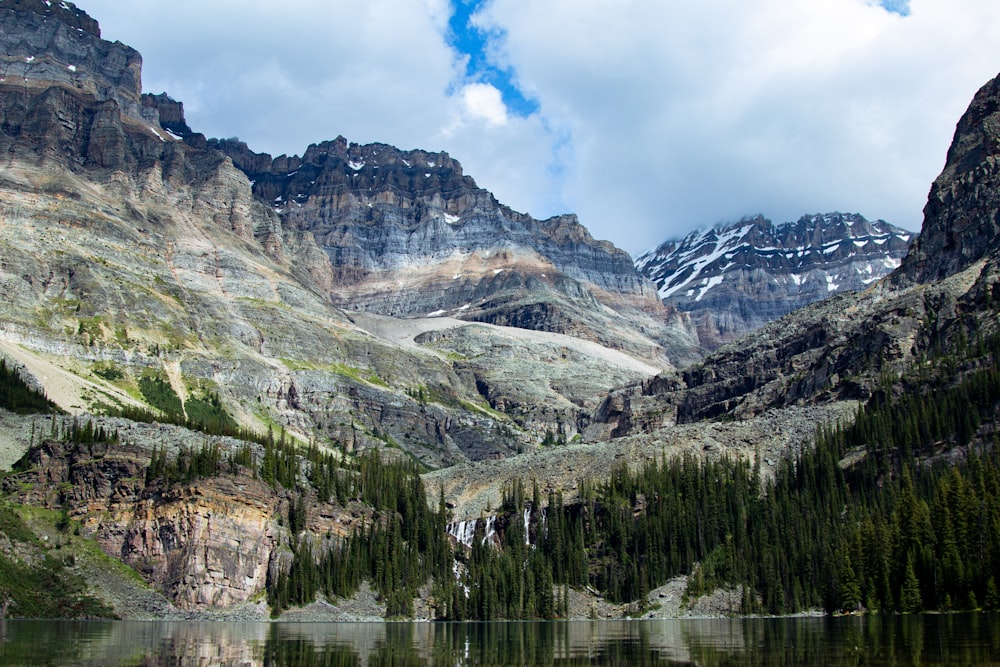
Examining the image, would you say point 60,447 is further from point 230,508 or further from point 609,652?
point 609,652

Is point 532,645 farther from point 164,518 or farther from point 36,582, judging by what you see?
point 164,518

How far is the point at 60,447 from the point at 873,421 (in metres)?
146

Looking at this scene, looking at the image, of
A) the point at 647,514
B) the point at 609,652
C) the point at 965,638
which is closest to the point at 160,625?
the point at 609,652

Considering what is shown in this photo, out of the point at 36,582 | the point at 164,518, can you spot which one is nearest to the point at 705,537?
the point at 164,518

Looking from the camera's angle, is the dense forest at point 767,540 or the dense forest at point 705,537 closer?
the dense forest at point 767,540

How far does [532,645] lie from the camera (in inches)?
3922

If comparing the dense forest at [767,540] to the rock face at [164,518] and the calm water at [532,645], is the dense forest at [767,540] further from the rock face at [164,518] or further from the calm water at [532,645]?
the calm water at [532,645]

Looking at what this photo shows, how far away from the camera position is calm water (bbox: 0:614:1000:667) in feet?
241

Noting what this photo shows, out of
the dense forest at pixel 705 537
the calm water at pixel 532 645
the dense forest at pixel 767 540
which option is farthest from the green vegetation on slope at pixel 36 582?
the dense forest at pixel 767 540

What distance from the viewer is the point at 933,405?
18725 centimetres

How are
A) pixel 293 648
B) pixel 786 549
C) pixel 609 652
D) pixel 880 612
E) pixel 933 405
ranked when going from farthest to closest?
pixel 933 405, pixel 786 549, pixel 880 612, pixel 293 648, pixel 609 652

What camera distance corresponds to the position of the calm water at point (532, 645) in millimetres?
73312

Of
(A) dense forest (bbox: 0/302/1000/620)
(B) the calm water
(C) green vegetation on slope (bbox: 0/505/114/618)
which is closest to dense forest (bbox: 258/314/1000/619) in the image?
(A) dense forest (bbox: 0/302/1000/620)

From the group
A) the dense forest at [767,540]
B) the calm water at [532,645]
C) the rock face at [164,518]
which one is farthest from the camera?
the rock face at [164,518]
